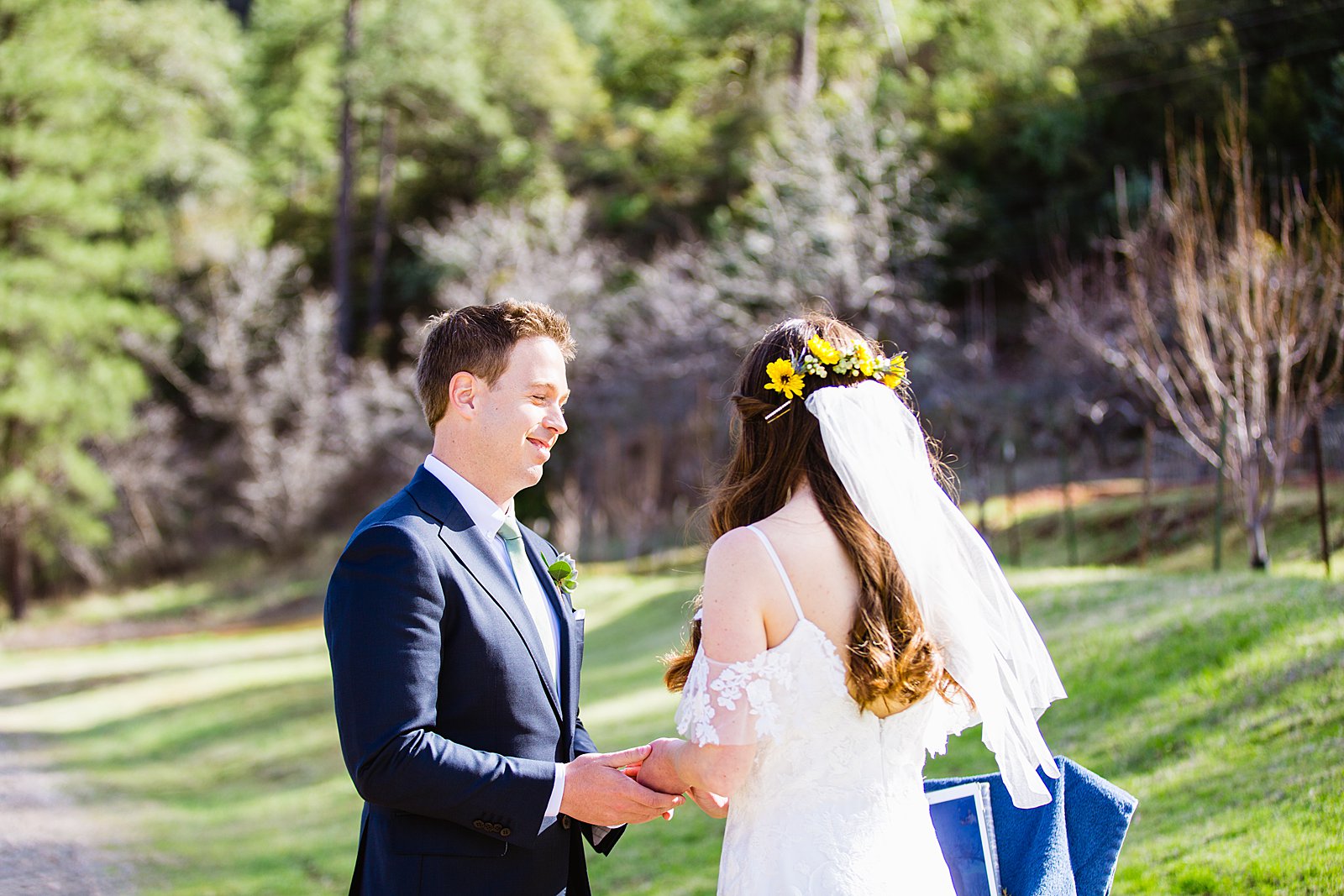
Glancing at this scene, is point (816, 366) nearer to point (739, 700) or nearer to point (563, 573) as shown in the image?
point (739, 700)

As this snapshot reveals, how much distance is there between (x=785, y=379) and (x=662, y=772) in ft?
3.12

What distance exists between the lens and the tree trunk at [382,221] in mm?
33719

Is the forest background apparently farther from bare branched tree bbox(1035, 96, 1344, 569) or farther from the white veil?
the white veil

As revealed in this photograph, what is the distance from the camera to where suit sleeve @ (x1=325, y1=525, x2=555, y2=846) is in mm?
2350

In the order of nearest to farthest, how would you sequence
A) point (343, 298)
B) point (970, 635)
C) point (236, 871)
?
point (970, 635) < point (236, 871) < point (343, 298)

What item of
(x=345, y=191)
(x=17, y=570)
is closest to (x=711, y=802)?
(x=17, y=570)

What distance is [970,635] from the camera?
104 inches

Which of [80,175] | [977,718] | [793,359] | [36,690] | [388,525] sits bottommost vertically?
[36,690]

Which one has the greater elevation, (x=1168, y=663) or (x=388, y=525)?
(x=388, y=525)

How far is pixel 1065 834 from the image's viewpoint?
2.93 metres

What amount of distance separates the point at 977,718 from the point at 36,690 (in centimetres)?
1866

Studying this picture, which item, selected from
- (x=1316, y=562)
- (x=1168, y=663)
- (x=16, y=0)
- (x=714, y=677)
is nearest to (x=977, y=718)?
(x=714, y=677)

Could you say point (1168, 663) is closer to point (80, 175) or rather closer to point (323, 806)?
point (323, 806)

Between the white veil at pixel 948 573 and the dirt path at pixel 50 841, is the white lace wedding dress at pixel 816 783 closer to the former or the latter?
the white veil at pixel 948 573
